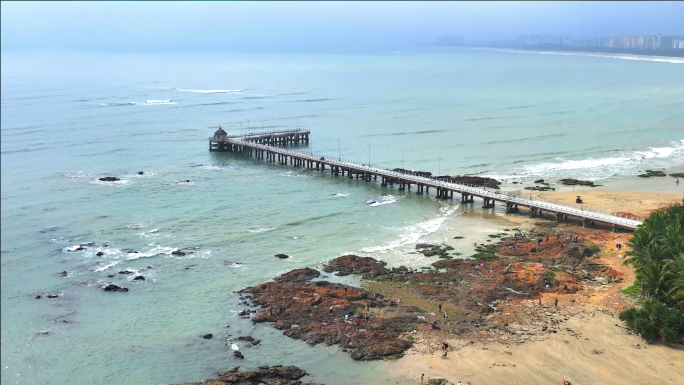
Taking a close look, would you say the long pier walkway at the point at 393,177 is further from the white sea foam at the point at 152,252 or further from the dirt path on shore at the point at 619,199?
the white sea foam at the point at 152,252

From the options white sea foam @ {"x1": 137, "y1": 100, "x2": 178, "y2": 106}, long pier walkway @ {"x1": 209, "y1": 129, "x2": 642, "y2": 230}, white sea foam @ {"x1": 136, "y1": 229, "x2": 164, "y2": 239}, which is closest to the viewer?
white sea foam @ {"x1": 136, "y1": 229, "x2": 164, "y2": 239}

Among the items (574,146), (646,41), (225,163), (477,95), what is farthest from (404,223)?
(646,41)

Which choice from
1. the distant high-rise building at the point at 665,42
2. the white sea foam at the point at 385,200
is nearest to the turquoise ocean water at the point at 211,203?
the white sea foam at the point at 385,200

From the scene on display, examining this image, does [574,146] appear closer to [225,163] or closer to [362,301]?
[225,163]

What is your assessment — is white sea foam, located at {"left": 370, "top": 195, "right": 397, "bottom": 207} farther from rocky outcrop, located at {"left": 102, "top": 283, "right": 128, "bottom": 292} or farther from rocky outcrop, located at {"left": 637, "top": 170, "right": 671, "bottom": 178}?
rocky outcrop, located at {"left": 637, "top": 170, "right": 671, "bottom": 178}

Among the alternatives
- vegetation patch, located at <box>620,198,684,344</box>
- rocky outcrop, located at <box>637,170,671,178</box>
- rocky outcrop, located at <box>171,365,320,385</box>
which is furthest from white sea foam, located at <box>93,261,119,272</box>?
rocky outcrop, located at <box>637,170,671,178</box>
